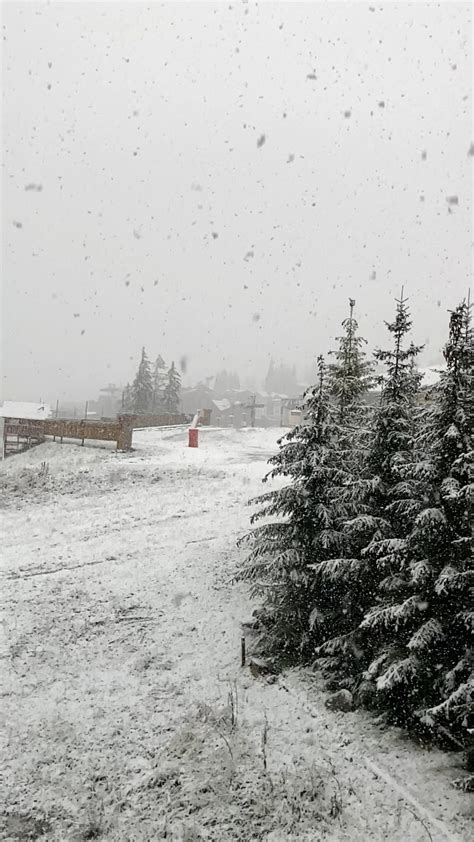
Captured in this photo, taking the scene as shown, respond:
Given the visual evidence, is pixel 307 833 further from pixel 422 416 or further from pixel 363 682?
pixel 422 416

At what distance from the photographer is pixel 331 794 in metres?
6.48

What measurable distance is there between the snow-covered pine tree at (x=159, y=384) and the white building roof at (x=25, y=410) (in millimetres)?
28930

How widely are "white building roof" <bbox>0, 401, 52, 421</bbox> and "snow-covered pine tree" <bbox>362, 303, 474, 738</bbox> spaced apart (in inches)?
1101

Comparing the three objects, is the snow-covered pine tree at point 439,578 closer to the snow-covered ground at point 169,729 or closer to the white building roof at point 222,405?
the snow-covered ground at point 169,729

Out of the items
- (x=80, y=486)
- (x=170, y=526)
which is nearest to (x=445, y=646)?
(x=170, y=526)

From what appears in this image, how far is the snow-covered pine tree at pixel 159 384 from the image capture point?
6404 cm

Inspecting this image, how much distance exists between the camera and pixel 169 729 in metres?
8.00

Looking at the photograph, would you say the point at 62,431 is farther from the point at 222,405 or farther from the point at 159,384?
the point at 222,405

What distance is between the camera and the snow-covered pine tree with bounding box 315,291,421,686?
8.30 metres

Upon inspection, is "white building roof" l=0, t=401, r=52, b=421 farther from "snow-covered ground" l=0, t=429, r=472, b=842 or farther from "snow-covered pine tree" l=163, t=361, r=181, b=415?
"snow-covered pine tree" l=163, t=361, r=181, b=415

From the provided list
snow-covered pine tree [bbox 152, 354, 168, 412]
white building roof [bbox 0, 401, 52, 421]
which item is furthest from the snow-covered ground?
snow-covered pine tree [bbox 152, 354, 168, 412]

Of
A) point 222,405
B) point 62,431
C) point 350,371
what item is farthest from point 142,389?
point 350,371

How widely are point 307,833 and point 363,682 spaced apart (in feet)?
7.55

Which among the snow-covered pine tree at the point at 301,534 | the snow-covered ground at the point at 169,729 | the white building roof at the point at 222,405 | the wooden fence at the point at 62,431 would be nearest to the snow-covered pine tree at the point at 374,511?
the snow-covered pine tree at the point at 301,534
